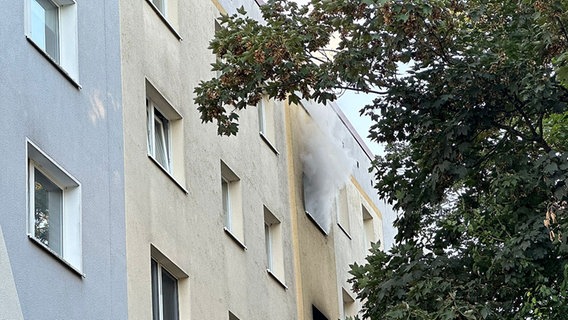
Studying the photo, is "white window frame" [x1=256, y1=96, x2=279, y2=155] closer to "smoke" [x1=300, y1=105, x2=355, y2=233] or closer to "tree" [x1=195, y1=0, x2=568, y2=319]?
"smoke" [x1=300, y1=105, x2=355, y2=233]

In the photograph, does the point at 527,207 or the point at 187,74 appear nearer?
the point at 527,207

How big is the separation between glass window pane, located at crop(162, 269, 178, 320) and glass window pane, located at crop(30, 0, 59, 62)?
4.01 metres

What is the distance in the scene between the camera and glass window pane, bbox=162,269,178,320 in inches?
751

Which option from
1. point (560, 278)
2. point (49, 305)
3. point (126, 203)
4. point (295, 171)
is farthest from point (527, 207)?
point (295, 171)

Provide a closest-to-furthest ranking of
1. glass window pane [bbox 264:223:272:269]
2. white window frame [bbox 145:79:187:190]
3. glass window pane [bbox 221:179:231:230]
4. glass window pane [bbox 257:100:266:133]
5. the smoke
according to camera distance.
→ white window frame [bbox 145:79:187:190]
glass window pane [bbox 221:179:231:230]
glass window pane [bbox 264:223:272:269]
glass window pane [bbox 257:100:266:133]
the smoke

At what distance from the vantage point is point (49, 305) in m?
14.9

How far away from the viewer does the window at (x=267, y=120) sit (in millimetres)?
25625

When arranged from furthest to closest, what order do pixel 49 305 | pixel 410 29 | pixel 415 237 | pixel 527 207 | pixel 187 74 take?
pixel 187 74
pixel 415 237
pixel 527 207
pixel 410 29
pixel 49 305

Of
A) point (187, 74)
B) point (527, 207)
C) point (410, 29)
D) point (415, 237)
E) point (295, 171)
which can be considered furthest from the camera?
point (295, 171)

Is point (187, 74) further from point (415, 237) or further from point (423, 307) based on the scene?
point (423, 307)

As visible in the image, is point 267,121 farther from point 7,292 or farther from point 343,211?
point 7,292

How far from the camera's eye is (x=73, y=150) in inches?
642

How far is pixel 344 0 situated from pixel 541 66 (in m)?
2.82

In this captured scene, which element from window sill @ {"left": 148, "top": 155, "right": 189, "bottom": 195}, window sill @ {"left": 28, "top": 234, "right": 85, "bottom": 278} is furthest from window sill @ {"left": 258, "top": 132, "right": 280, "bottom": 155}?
window sill @ {"left": 28, "top": 234, "right": 85, "bottom": 278}
